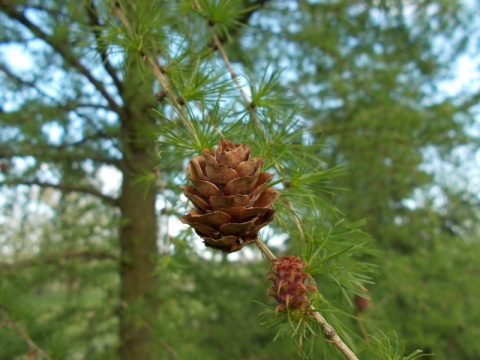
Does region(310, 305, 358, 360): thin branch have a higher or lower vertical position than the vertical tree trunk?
lower

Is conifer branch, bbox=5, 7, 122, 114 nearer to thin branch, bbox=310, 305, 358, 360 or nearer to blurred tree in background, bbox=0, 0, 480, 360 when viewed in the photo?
blurred tree in background, bbox=0, 0, 480, 360

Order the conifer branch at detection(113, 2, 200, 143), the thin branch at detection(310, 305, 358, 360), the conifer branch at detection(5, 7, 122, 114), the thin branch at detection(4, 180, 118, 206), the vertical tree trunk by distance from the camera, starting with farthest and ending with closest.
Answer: the vertical tree trunk, the thin branch at detection(4, 180, 118, 206), the conifer branch at detection(5, 7, 122, 114), the conifer branch at detection(113, 2, 200, 143), the thin branch at detection(310, 305, 358, 360)

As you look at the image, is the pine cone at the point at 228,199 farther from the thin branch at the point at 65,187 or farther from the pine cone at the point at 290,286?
the thin branch at the point at 65,187

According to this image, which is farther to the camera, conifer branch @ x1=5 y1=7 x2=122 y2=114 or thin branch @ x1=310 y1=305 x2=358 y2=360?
conifer branch @ x1=5 y1=7 x2=122 y2=114

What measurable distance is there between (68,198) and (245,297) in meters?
1.15

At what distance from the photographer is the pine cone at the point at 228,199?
1.99 ft

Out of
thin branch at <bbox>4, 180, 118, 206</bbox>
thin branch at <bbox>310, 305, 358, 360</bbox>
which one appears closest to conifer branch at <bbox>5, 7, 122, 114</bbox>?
thin branch at <bbox>4, 180, 118, 206</bbox>

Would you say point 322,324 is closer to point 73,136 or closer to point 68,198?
point 73,136

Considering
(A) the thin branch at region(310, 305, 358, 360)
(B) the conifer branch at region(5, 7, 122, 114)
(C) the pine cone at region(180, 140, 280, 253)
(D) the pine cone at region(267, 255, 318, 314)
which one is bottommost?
(A) the thin branch at region(310, 305, 358, 360)

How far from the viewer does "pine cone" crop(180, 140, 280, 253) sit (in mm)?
606

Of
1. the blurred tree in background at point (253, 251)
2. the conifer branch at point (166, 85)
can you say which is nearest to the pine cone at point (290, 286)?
the conifer branch at point (166, 85)

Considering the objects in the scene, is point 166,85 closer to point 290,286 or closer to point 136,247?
point 290,286

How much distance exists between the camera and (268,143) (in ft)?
2.69

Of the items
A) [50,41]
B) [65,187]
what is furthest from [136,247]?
[50,41]
